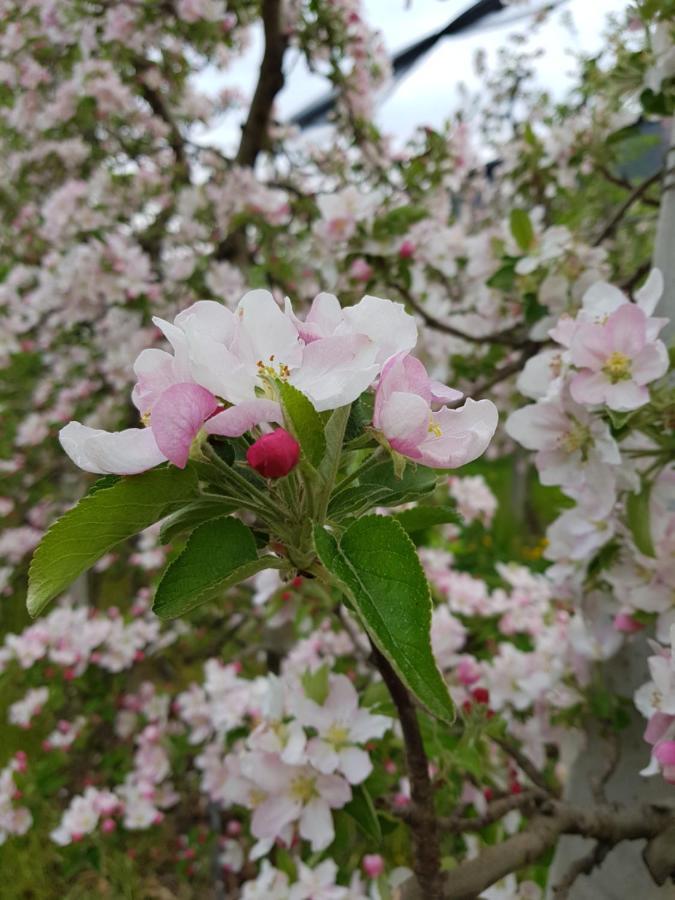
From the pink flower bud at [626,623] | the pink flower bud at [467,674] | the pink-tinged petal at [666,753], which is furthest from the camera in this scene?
the pink flower bud at [467,674]

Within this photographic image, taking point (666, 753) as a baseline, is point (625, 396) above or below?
above

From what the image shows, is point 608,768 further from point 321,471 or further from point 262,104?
point 262,104

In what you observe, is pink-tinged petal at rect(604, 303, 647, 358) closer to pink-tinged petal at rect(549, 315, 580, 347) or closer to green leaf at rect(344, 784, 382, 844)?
pink-tinged petal at rect(549, 315, 580, 347)

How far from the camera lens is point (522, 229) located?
Answer: 4.08ft

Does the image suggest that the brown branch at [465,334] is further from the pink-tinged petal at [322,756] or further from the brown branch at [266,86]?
the brown branch at [266,86]

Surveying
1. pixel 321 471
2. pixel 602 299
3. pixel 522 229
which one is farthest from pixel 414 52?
pixel 321 471

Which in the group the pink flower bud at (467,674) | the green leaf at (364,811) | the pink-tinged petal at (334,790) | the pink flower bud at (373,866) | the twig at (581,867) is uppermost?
the pink-tinged petal at (334,790)

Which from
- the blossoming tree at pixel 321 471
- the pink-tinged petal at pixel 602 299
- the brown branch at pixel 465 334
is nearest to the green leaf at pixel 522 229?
the blossoming tree at pixel 321 471

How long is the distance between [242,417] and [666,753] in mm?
479

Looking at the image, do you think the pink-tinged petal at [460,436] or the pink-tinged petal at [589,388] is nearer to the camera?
the pink-tinged petal at [460,436]

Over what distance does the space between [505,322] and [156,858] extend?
2174 millimetres

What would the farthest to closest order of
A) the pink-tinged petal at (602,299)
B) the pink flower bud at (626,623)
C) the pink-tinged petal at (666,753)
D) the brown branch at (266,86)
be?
the brown branch at (266,86)
the pink flower bud at (626,623)
the pink-tinged petal at (602,299)
the pink-tinged petal at (666,753)

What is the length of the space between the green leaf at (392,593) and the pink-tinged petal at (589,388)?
0.40 meters

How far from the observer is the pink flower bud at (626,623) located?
0.93 metres
